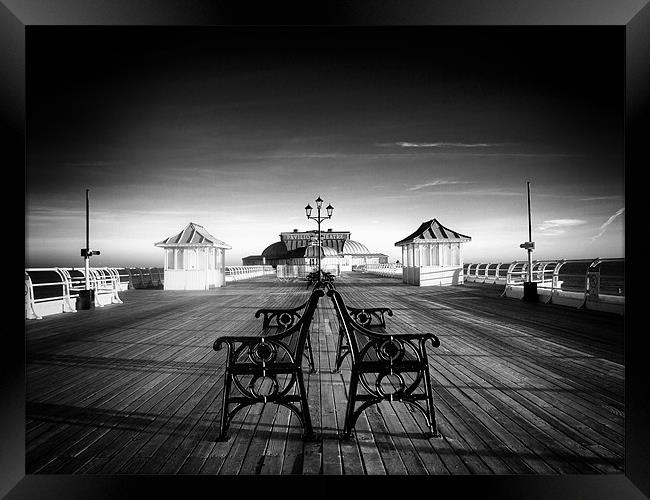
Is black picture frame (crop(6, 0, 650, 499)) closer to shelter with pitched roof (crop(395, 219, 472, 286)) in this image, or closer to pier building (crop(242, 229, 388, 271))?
shelter with pitched roof (crop(395, 219, 472, 286))

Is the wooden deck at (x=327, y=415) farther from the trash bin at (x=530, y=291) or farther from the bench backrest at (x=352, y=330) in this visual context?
the trash bin at (x=530, y=291)

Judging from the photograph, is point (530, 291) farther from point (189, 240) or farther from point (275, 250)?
point (275, 250)

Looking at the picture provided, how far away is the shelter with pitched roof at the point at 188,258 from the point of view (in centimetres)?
1697

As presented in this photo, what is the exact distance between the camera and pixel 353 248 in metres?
60.3

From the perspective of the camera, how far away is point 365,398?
246 cm

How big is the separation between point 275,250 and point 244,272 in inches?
1357

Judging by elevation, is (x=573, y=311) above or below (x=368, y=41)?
below

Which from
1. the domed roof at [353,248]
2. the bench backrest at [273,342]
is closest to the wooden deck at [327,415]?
the bench backrest at [273,342]

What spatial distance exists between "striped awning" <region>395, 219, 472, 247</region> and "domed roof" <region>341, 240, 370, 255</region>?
38.9m

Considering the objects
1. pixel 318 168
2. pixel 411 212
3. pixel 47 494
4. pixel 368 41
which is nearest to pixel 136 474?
pixel 47 494

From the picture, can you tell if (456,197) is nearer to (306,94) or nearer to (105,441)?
(306,94)

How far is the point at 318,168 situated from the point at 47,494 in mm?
24949

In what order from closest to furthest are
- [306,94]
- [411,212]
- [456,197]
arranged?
[306,94] → [456,197] → [411,212]
